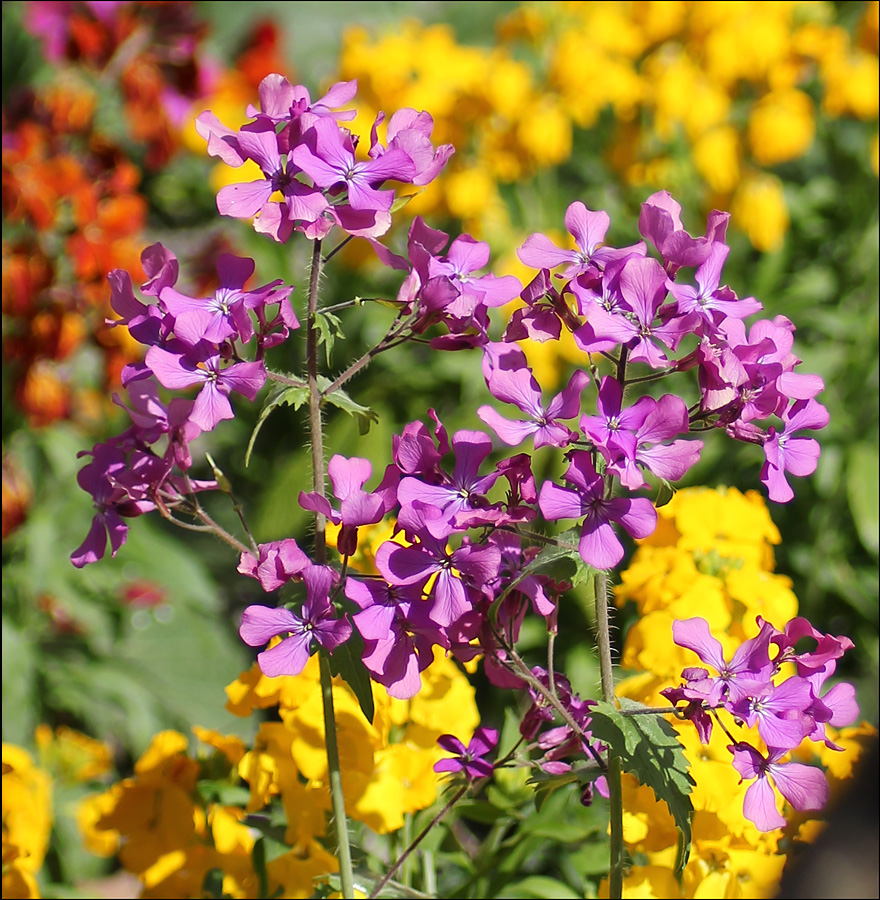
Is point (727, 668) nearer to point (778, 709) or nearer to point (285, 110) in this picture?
point (778, 709)

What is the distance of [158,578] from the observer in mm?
2834

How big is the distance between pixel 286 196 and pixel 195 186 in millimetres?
3713

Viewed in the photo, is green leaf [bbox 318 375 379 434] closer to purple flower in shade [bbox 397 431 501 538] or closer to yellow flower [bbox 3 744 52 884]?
purple flower in shade [bbox 397 431 501 538]

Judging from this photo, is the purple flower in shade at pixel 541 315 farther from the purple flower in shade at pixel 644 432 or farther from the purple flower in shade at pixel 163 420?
the purple flower in shade at pixel 163 420

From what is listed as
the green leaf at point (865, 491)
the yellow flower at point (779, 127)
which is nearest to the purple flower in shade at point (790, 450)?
the green leaf at point (865, 491)

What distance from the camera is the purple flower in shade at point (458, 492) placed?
0.84 meters

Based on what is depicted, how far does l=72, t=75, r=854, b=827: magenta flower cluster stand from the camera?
84cm

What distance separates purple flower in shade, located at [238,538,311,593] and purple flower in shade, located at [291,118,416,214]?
30 centimetres

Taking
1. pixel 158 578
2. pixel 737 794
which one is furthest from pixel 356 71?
pixel 737 794

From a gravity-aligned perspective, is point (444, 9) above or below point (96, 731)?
above

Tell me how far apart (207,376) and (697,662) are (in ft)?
2.06

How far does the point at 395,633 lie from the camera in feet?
2.85

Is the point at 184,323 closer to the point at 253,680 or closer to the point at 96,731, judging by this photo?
the point at 253,680


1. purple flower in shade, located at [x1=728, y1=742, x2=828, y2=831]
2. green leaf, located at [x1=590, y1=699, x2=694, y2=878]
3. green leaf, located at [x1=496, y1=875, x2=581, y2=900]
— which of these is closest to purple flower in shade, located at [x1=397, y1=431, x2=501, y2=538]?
green leaf, located at [x1=590, y1=699, x2=694, y2=878]
